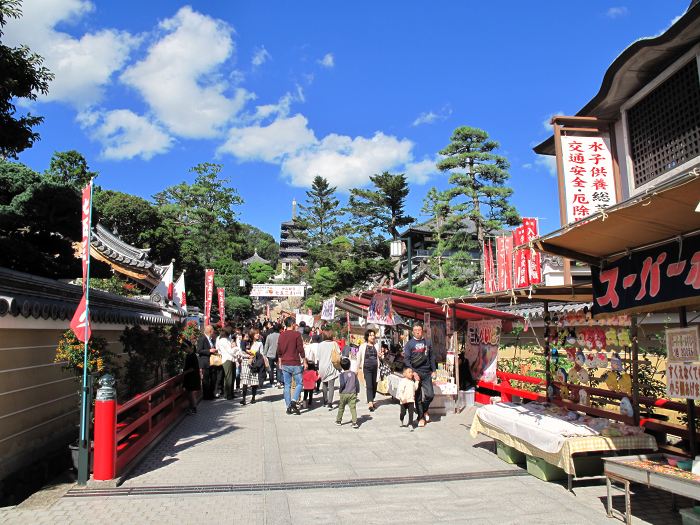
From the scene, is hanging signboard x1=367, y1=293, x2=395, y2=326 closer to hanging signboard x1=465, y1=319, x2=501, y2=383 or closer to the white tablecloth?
hanging signboard x1=465, y1=319, x2=501, y2=383

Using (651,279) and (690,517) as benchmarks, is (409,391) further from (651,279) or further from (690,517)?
(690,517)

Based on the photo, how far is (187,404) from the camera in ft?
36.1

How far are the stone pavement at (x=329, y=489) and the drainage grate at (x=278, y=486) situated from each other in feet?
0.04

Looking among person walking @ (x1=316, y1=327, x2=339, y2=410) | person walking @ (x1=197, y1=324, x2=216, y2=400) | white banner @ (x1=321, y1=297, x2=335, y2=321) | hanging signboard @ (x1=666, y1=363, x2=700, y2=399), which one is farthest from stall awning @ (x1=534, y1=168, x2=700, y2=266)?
white banner @ (x1=321, y1=297, x2=335, y2=321)

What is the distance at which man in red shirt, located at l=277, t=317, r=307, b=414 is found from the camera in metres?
10.8

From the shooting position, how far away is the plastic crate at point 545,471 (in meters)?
6.17

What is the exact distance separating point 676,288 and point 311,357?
29.5 feet

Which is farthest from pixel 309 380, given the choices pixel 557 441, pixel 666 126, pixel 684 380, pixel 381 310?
pixel 666 126

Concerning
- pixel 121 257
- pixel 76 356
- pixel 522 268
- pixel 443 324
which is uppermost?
pixel 121 257

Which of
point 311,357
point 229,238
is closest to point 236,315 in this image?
point 229,238

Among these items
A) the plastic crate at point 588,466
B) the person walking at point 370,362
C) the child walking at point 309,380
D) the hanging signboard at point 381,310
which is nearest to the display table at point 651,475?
the plastic crate at point 588,466

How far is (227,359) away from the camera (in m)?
12.7

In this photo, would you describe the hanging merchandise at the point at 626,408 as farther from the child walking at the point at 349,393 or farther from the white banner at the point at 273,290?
the white banner at the point at 273,290

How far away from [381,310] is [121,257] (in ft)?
30.9
